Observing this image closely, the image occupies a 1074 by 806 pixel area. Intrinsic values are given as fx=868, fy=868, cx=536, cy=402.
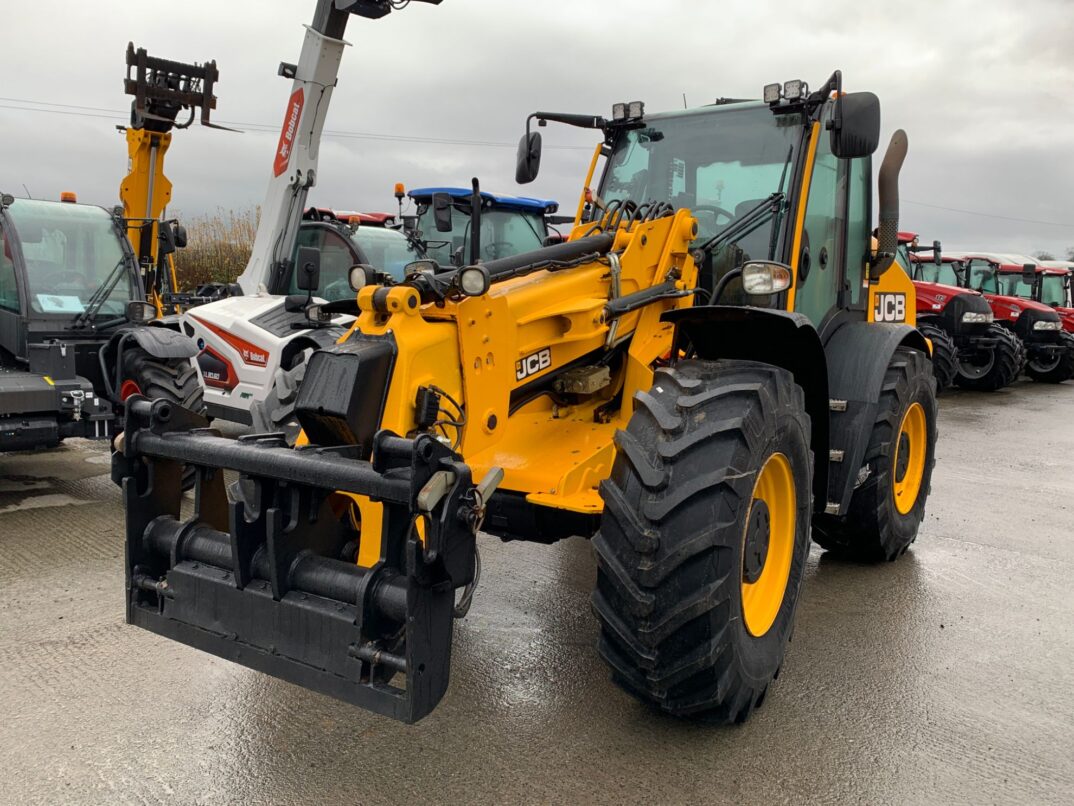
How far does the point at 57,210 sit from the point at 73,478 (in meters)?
2.18

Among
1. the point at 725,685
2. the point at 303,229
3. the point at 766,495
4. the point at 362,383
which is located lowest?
the point at 725,685

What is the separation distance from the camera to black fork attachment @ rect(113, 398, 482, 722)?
2.25m

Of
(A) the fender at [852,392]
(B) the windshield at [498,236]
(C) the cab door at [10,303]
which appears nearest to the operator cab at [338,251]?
(B) the windshield at [498,236]

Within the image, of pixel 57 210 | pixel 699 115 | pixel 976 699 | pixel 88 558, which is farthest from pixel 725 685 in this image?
pixel 57 210

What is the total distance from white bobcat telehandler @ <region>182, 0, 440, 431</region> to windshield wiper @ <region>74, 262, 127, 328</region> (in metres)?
0.61

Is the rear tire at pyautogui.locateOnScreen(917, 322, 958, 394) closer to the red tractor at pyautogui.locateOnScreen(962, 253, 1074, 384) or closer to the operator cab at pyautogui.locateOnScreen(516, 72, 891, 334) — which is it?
the red tractor at pyautogui.locateOnScreen(962, 253, 1074, 384)

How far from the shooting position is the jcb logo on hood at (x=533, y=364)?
10.5 ft

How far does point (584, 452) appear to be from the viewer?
350 centimetres

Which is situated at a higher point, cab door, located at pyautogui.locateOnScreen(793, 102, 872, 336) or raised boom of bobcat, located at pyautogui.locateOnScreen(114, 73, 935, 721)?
cab door, located at pyautogui.locateOnScreen(793, 102, 872, 336)

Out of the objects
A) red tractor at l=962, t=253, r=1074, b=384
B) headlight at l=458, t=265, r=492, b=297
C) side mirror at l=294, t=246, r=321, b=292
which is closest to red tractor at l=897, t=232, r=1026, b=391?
red tractor at l=962, t=253, r=1074, b=384

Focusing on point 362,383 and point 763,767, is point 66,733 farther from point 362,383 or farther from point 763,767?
point 763,767

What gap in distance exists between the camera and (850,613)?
4.23 m

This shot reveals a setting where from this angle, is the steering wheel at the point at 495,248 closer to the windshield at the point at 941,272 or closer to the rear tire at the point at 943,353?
the rear tire at the point at 943,353

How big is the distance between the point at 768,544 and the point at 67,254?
612 centimetres
